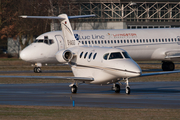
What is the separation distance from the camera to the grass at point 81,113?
12.4 metres

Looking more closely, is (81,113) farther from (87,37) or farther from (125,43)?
(125,43)

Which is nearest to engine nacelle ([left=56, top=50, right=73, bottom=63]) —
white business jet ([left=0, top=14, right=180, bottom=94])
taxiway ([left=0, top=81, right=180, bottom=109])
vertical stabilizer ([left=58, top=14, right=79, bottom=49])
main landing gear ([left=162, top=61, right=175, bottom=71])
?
white business jet ([left=0, top=14, right=180, bottom=94])

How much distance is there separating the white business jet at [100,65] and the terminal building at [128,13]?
39449 millimetres

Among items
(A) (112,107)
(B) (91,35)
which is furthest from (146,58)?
(A) (112,107)

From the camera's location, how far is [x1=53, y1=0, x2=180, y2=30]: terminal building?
6203 cm

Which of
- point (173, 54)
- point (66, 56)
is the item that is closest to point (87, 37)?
point (173, 54)

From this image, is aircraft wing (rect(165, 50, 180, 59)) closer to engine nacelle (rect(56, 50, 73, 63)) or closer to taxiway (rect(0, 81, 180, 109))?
engine nacelle (rect(56, 50, 73, 63))

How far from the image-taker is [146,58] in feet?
118

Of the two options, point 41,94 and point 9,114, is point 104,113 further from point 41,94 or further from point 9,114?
point 41,94

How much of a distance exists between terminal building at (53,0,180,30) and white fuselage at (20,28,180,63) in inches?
1011

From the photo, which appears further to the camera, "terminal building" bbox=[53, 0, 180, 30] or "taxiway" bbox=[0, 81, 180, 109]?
"terminal building" bbox=[53, 0, 180, 30]

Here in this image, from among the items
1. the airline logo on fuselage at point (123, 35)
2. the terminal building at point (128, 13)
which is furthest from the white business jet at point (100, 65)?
the terminal building at point (128, 13)

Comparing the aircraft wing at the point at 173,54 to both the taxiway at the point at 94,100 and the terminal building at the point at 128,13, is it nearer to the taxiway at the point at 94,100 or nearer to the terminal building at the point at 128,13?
the taxiway at the point at 94,100

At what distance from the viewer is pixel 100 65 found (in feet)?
64.2
